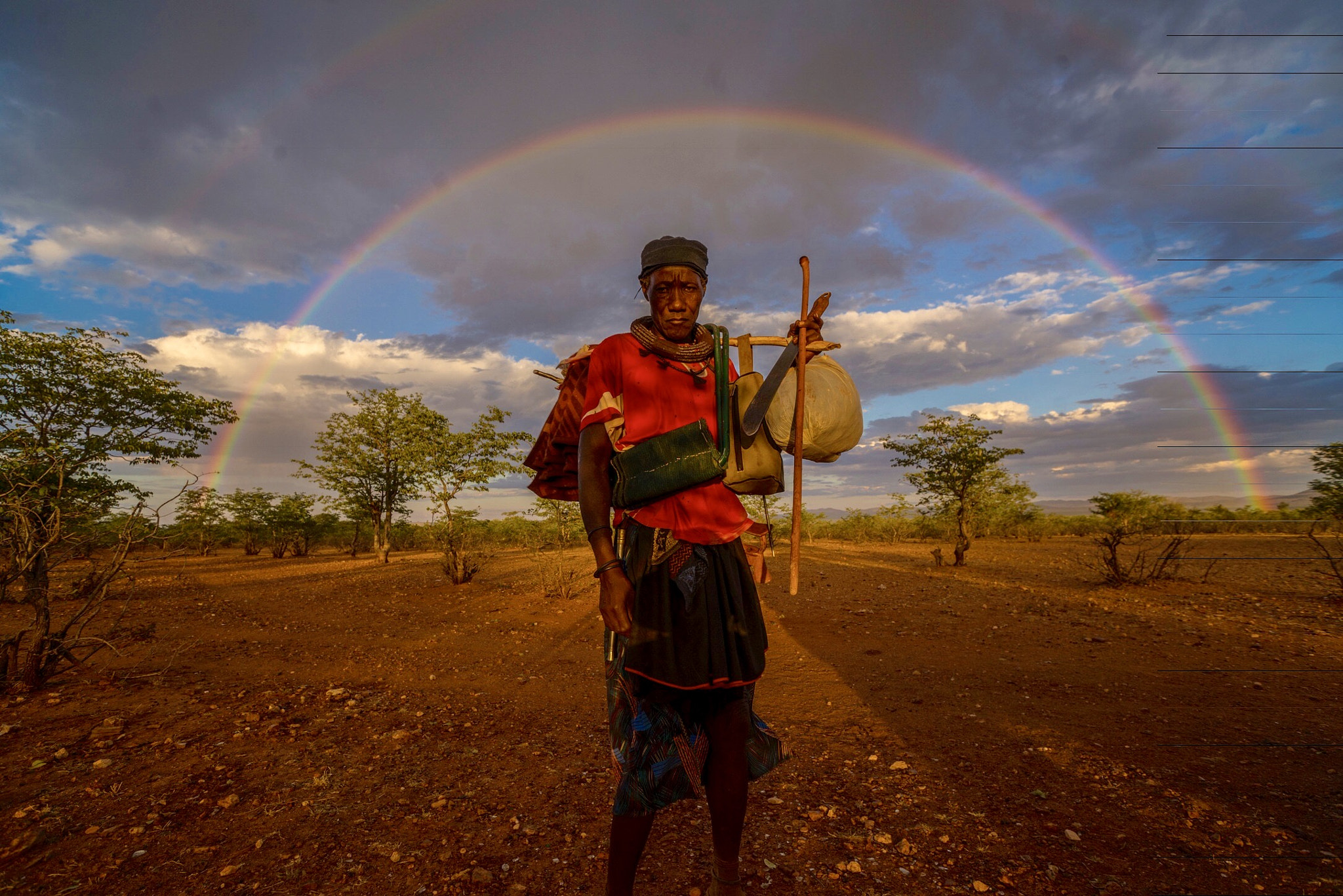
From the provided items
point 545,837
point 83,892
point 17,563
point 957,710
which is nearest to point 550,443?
point 545,837

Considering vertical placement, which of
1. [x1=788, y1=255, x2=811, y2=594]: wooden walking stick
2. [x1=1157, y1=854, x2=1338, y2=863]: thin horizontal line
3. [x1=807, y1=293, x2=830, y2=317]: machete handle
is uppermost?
[x1=807, y1=293, x2=830, y2=317]: machete handle

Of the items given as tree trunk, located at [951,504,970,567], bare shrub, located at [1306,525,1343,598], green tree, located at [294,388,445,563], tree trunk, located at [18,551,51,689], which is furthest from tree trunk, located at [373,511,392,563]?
bare shrub, located at [1306,525,1343,598]

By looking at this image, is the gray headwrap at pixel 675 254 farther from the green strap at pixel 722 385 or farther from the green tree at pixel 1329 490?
the green tree at pixel 1329 490

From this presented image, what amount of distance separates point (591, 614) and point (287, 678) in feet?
12.9

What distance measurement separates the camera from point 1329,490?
7320 millimetres

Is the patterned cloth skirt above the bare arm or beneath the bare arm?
beneath

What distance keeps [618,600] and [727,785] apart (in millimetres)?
715

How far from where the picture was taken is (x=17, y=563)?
13.2 ft

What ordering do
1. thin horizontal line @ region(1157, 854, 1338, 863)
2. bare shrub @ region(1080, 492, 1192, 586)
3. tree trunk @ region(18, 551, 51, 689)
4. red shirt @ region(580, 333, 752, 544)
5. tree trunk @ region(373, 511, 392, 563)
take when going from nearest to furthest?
1. red shirt @ region(580, 333, 752, 544)
2. thin horizontal line @ region(1157, 854, 1338, 863)
3. tree trunk @ region(18, 551, 51, 689)
4. bare shrub @ region(1080, 492, 1192, 586)
5. tree trunk @ region(373, 511, 392, 563)

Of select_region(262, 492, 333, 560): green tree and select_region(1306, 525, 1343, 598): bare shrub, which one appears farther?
select_region(262, 492, 333, 560): green tree

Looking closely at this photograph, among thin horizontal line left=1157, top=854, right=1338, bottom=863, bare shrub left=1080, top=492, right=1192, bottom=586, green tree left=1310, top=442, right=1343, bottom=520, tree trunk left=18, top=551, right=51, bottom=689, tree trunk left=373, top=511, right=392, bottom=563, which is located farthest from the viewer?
tree trunk left=373, top=511, right=392, bottom=563

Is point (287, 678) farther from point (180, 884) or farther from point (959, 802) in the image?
point (959, 802)

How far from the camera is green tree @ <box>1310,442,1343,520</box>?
688 cm

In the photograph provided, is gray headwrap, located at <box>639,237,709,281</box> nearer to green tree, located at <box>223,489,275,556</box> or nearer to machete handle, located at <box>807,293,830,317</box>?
machete handle, located at <box>807,293,830,317</box>
